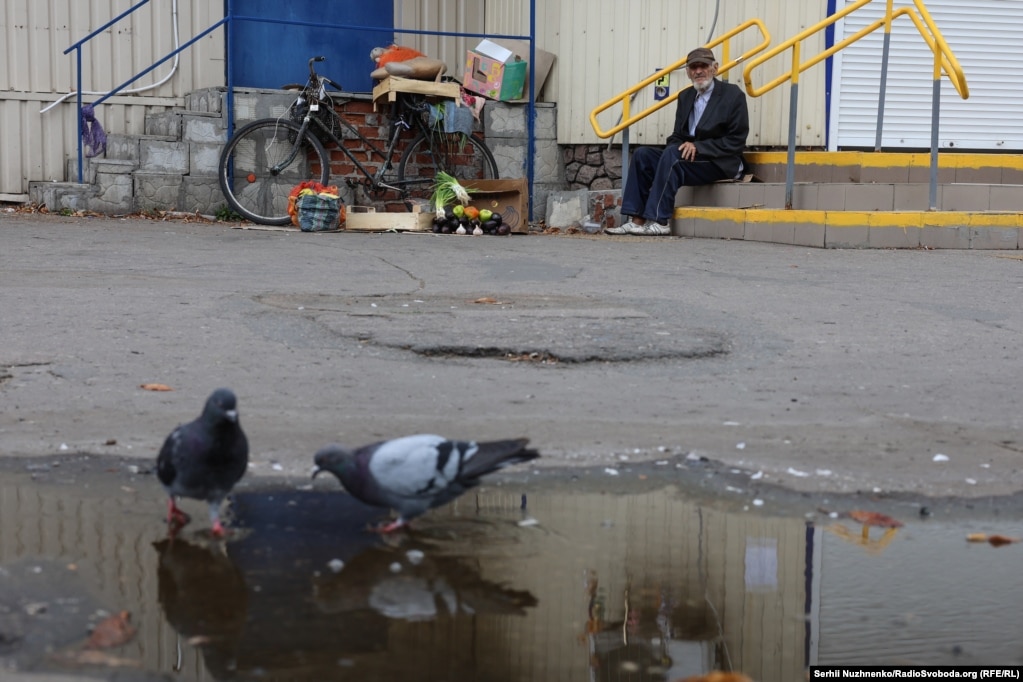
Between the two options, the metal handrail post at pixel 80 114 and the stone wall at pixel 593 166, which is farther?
the stone wall at pixel 593 166

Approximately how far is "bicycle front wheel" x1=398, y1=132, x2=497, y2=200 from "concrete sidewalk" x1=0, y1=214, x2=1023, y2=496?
11.1ft

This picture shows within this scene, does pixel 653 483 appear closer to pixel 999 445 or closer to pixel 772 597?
pixel 772 597

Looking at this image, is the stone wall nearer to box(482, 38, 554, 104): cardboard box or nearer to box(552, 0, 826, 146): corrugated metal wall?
box(552, 0, 826, 146): corrugated metal wall

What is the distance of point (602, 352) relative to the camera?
16.6ft

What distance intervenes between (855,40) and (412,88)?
392 cm

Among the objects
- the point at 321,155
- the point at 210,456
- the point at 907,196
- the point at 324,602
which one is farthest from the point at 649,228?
the point at 324,602

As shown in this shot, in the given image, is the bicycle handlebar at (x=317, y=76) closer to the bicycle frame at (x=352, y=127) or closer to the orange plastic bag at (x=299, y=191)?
the bicycle frame at (x=352, y=127)

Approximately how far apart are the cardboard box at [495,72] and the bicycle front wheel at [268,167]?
5.92 feet

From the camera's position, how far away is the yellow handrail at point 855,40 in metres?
8.97

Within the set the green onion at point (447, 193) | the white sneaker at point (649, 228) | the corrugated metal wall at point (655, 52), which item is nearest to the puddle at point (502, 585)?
the green onion at point (447, 193)

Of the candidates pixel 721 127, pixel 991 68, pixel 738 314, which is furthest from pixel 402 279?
pixel 991 68

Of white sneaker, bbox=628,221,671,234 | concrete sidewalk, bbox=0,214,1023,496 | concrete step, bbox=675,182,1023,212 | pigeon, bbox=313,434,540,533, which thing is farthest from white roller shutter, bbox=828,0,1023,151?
pigeon, bbox=313,434,540,533

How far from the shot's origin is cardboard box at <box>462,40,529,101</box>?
37.9ft

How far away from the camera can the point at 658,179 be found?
10484 mm
